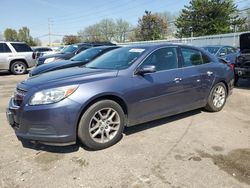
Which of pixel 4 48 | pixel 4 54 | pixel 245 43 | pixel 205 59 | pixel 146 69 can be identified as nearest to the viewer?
pixel 146 69

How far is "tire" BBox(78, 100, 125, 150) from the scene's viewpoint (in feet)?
12.8

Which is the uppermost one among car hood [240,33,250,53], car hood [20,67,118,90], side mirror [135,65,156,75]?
car hood [240,33,250,53]

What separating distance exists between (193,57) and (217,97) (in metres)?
1.15

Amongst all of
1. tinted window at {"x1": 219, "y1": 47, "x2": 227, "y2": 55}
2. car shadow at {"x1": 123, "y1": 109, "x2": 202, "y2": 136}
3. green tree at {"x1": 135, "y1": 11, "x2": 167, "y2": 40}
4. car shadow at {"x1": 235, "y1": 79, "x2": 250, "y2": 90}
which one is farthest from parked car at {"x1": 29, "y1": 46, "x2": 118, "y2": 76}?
green tree at {"x1": 135, "y1": 11, "x2": 167, "y2": 40}

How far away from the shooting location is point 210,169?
11.5ft

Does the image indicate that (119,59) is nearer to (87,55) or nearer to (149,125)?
(149,125)

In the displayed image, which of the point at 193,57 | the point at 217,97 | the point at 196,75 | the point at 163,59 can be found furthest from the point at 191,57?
the point at 217,97

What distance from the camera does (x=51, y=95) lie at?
3.74 m

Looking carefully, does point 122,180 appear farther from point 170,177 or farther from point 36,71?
point 36,71

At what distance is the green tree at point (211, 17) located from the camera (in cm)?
4009

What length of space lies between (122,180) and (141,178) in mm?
225

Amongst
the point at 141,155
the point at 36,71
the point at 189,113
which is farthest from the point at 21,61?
the point at 141,155

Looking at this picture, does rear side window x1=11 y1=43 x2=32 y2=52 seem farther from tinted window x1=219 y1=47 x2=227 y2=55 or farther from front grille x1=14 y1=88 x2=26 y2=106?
front grille x1=14 y1=88 x2=26 y2=106

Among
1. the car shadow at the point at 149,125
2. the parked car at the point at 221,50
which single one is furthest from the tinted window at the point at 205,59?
Result: the parked car at the point at 221,50
